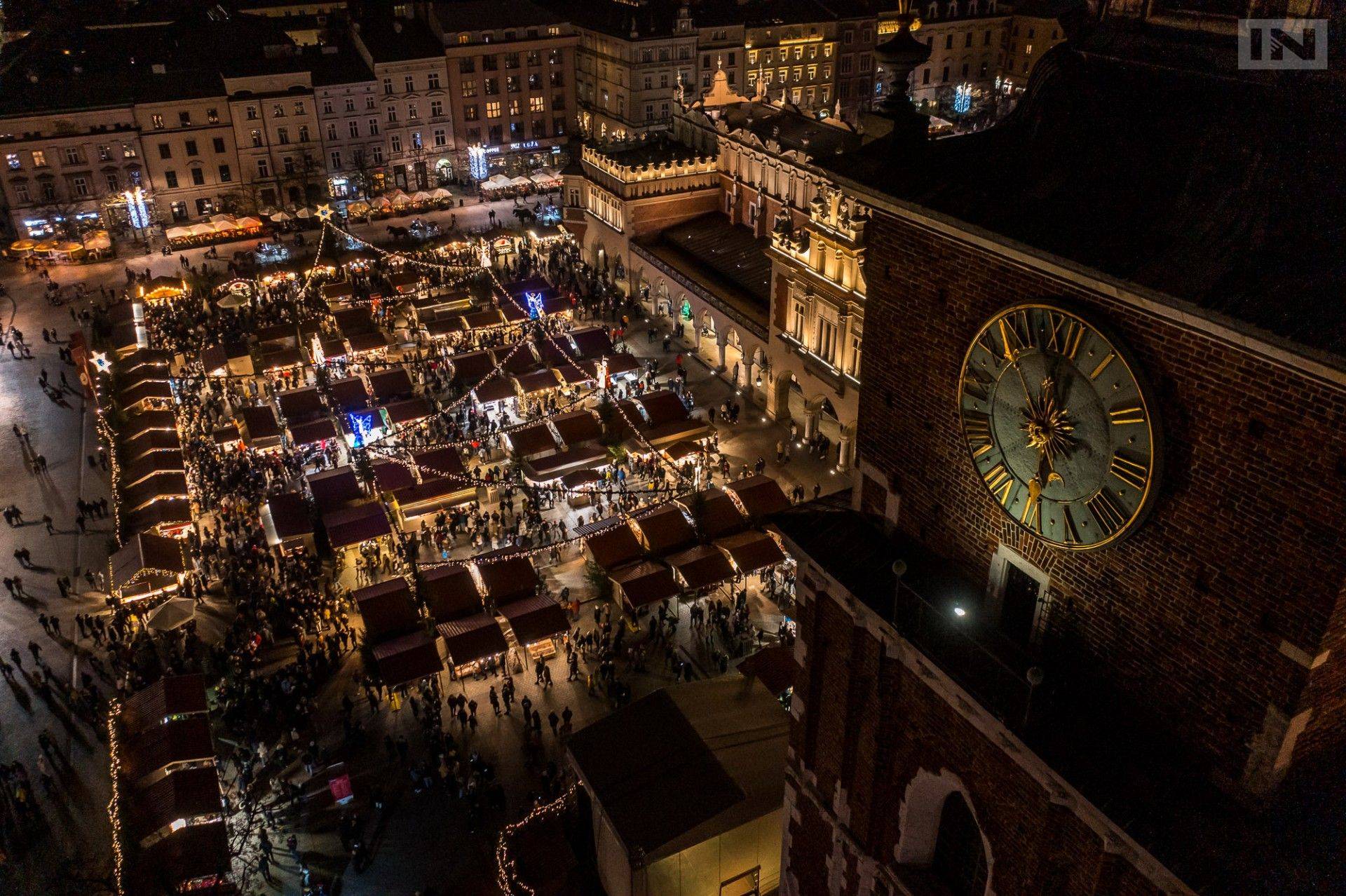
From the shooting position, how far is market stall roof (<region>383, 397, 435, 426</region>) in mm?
43219

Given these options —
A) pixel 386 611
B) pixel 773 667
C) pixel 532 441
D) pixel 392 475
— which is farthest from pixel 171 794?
pixel 532 441

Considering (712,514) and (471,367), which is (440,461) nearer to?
(471,367)

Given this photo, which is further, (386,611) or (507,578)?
(507,578)

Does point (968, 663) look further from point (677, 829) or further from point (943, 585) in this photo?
point (677, 829)

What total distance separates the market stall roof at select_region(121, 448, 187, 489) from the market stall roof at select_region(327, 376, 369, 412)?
710 cm

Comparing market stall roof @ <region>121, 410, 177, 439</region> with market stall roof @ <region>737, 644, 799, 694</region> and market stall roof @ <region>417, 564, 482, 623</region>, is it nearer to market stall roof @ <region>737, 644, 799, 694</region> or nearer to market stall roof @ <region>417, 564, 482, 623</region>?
market stall roof @ <region>417, 564, 482, 623</region>

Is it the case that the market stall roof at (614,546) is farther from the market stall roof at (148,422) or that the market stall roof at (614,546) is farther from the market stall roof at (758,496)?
the market stall roof at (148,422)

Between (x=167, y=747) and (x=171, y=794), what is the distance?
177cm

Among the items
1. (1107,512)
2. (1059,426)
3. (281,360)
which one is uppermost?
(1059,426)

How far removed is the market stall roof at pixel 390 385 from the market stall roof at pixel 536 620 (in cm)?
1838

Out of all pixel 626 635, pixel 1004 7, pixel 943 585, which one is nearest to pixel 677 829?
pixel 943 585

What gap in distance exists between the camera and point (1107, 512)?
9.66m

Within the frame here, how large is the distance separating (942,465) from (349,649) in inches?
1020

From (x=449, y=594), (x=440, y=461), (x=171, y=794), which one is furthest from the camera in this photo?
(x=440, y=461)
